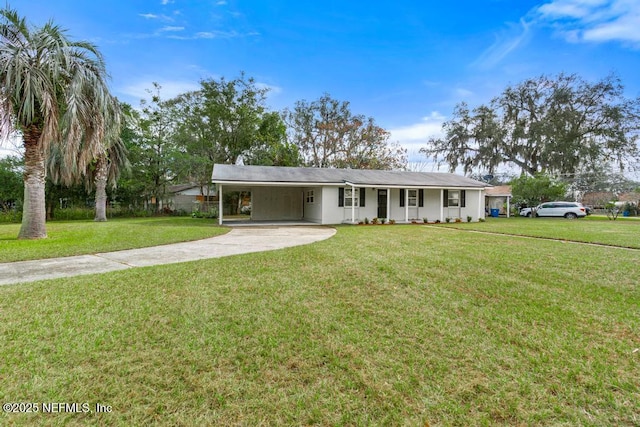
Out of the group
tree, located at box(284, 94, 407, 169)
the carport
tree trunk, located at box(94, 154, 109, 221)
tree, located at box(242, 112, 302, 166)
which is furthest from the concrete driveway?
tree, located at box(284, 94, 407, 169)

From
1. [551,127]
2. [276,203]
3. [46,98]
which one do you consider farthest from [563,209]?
[46,98]

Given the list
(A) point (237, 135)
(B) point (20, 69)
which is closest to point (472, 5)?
(B) point (20, 69)

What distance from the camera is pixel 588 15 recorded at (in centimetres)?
1248

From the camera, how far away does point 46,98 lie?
27.9ft

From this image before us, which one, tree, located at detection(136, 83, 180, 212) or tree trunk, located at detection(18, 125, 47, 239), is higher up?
tree, located at detection(136, 83, 180, 212)

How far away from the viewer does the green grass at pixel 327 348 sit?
7.31 ft

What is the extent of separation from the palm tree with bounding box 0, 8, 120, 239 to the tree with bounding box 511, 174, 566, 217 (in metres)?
28.3

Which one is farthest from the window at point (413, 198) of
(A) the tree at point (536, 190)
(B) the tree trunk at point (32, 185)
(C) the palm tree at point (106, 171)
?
(C) the palm tree at point (106, 171)

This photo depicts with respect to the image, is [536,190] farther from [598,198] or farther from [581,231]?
[581,231]

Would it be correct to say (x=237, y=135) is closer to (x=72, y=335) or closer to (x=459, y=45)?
(x=459, y=45)

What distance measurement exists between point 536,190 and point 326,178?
18.8 metres

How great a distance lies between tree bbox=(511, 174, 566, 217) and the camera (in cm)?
2467

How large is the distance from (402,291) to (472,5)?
1343cm

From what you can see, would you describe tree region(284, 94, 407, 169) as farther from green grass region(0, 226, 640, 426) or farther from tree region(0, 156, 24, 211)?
green grass region(0, 226, 640, 426)
